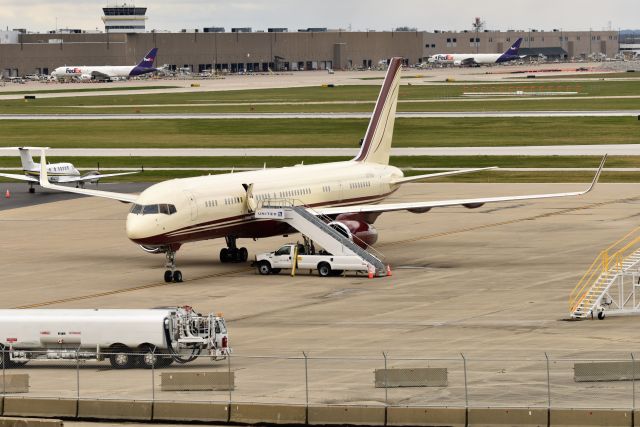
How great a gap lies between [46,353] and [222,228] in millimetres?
25680

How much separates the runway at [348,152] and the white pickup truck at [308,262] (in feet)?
212

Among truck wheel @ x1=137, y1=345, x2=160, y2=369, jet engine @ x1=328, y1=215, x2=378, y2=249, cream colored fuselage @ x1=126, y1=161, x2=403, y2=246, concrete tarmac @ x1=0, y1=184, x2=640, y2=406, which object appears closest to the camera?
concrete tarmac @ x1=0, y1=184, x2=640, y2=406

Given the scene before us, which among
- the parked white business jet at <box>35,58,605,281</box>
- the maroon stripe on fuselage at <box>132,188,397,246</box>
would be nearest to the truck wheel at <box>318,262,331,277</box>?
the parked white business jet at <box>35,58,605,281</box>

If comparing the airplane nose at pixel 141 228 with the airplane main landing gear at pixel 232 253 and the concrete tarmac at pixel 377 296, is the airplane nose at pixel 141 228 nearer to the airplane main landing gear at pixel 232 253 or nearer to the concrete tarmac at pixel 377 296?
the concrete tarmac at pixel 377 296

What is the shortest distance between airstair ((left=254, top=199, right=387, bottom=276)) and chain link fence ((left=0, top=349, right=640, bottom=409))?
23.4 metres

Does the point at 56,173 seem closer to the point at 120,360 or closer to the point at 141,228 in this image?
the point at 141,228

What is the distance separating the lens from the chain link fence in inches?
1599

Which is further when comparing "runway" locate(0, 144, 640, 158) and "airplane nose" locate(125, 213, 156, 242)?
"runway" locate(0, 144, 640, 158)

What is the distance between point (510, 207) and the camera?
101125 mm

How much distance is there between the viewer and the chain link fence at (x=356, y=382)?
40.6 meters

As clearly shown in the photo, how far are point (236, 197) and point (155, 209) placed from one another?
18.3 feet

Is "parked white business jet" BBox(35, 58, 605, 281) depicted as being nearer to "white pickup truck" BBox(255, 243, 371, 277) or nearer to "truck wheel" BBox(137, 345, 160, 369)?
"white pickup truck" BBox(255, 243, 371, 277)

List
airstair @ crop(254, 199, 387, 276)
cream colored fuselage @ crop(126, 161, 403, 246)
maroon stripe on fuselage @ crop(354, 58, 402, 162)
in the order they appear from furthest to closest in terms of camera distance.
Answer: maroon stripe on fuselage @ crop(354, 58, 402, 162), airstair @ crop(254, 199, 387, 276), cream colored fuselage @ crop(126, 161, 403, 246)

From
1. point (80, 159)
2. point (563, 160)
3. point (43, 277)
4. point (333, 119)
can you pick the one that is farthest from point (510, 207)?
point (333, 119)
